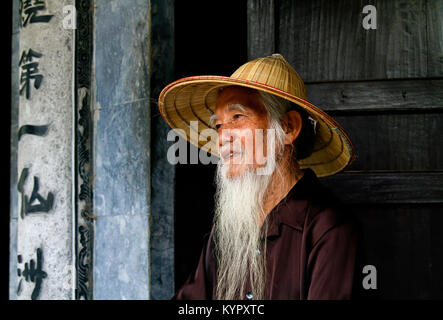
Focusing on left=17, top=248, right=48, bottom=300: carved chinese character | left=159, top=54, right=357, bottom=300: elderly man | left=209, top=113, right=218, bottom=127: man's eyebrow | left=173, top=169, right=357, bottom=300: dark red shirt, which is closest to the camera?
left=173, top=169, right=357, bottom=300: dark red shirt

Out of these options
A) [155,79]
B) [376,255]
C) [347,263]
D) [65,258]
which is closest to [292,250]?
[347,263]

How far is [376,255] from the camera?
7.79 feet

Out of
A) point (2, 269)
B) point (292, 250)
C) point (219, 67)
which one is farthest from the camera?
point (2, 269)

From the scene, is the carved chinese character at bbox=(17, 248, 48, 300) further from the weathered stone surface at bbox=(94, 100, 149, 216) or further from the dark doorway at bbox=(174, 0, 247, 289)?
the dark doorway at bbox=(174, 0, 247, 289)

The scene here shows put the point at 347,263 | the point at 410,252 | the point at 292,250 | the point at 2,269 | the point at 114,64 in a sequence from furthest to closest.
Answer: the point at 2,269 < the point at 114,64 < the point at 410,252 < the point at 292,250 < the point at 347,263

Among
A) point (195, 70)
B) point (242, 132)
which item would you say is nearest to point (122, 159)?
point (195, 70)

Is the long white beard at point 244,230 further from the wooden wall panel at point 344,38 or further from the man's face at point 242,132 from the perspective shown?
the wooden wall panel at point 344,38

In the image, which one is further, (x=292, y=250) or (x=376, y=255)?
(x=376, y=255)

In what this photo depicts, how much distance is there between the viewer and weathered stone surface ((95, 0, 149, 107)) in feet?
7.99

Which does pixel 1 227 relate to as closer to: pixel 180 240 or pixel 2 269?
pixel 2 269

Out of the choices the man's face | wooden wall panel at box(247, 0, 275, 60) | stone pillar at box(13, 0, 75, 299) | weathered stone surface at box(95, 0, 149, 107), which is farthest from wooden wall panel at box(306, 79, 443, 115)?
stone pillar at box(13, 0, 75, 299)

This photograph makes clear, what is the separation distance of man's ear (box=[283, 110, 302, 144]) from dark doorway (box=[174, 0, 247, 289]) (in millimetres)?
788

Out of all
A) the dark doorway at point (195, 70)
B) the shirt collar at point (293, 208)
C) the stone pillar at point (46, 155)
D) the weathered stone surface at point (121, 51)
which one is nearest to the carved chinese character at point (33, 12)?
the stone pillar at point (46, 155)

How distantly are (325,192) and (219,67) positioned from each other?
175 cm
